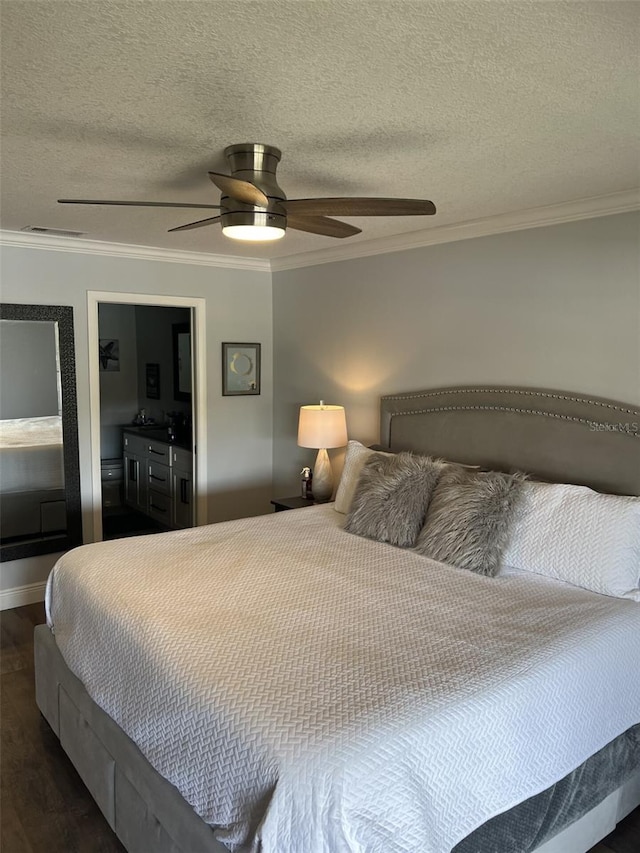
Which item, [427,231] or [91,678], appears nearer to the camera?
[91,678]

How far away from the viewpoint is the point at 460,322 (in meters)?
3.58

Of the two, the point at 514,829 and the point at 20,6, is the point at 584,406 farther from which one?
the point at 20,6

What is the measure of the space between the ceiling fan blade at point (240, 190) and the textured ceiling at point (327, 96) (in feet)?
0.66

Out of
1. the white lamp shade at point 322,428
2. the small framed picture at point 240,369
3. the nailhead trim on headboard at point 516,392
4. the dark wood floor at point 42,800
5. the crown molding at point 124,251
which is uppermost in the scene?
the crown molding at point 124,251

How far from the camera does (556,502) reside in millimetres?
2654

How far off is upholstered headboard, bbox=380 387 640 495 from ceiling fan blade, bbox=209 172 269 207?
1.80 m

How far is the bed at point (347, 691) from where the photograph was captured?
59.7 inches

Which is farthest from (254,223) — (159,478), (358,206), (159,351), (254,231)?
(159,351)

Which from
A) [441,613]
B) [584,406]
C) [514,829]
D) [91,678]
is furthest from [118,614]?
[584,406]

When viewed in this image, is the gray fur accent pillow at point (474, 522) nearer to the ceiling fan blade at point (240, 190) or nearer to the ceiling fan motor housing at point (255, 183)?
the ceiling fan motor housing at point (255, 183)

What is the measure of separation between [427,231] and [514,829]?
9.69 ft

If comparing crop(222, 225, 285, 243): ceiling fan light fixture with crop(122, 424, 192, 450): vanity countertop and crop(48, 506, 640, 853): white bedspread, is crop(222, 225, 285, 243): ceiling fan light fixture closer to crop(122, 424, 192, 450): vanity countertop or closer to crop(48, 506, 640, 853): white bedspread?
crop(48, 506, 640, 853): white bedspread

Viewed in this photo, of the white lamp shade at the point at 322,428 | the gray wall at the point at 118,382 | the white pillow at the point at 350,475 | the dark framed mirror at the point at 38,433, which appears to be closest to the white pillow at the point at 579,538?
the white pillow at the point at 350,475

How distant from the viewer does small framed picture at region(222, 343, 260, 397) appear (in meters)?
4.80
